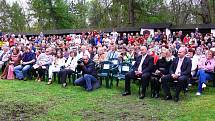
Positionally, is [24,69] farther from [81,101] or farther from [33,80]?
[81,101]

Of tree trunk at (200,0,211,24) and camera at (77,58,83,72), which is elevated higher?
tree trunk at (200,0,211,24)

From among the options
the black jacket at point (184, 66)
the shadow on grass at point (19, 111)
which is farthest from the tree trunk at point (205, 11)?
the shadow on grass at point (19, 111)

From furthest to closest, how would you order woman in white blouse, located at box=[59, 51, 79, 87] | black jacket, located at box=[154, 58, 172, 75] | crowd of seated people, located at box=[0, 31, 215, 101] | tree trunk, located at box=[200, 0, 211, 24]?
tree trunk, located at box=[200, 0, 211, 24] → woman in white blouse, located at box=[59, 51, 79, 87] → black jacket, located at box=[154, 58, 172, 75] → crowd of seated people, located at box=[0, 31, 215, 101]

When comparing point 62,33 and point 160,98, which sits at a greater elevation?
point 62,33

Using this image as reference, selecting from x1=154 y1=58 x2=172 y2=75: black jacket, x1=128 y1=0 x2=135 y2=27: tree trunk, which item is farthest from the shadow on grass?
x1=128 y1=0 x2=135 y2=27: tree trunk

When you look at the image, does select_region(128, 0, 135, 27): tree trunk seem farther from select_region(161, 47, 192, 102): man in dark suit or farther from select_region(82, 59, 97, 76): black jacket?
select_region(161, 47, 192, 102): man in dark suit

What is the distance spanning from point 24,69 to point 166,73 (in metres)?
5.38

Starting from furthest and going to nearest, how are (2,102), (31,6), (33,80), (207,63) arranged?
(31,6), (33,80), (207,63), (2,102)

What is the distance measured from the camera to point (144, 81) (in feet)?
33.0

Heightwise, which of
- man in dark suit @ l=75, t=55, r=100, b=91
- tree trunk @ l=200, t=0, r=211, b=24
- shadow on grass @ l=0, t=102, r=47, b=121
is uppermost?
tree trunk @ l=200, t=0, r=211, b=24

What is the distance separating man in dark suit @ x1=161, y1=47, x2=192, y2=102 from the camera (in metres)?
9.55

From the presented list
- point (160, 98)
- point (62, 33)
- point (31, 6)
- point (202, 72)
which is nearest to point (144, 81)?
point (160, 98)

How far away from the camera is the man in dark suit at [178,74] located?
955 centimetres

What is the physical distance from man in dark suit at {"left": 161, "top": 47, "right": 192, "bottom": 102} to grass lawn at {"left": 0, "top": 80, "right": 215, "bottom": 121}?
12.7 inches
